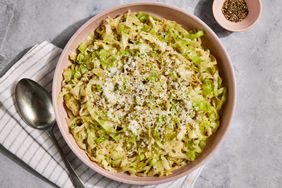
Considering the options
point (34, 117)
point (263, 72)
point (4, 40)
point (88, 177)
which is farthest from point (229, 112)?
point (4, 40)

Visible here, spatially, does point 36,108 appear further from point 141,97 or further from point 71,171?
point 141,97

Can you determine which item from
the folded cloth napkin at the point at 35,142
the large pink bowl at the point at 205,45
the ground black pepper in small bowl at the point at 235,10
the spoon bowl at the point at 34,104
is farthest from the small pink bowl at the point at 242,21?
the spoon bowl at the point at 34,104

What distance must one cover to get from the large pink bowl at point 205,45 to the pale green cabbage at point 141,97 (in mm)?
56

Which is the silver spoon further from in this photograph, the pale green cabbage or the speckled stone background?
the speckled stone background

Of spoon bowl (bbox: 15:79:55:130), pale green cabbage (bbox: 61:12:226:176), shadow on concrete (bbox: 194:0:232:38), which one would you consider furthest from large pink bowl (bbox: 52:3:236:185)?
shadow on concrete (bbox: 194:0:232:38)

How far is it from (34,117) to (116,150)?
865 millimetres

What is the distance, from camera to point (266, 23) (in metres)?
4.55

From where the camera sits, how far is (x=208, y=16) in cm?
446

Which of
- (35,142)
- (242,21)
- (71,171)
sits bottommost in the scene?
(71,171)

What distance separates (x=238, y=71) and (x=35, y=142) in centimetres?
211

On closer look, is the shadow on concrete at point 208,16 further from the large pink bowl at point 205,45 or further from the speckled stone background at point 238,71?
the large pink bowl at point 205,45

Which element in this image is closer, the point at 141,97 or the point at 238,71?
the point at 141,97

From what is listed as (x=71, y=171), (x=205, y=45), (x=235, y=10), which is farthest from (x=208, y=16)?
(x=71, y=171)

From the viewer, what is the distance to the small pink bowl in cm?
439
